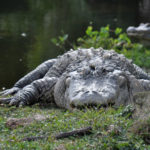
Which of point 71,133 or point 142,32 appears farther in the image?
point 142,32

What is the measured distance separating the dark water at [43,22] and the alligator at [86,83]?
225cm

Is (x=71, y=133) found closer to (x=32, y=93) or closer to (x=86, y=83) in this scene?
(x=86, y=83)

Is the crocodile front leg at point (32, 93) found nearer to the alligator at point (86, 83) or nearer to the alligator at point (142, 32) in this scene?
the alligator at point (86, 83)

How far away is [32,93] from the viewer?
6258mm

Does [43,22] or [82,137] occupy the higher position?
[82,137]

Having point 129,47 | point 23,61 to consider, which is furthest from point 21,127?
point 129,47

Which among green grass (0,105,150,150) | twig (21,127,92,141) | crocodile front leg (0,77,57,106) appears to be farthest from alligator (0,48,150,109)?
twig (21,127,92,141)

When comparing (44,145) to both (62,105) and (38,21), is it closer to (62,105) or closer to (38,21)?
(62,105)

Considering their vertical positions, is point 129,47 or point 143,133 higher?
point 143,133

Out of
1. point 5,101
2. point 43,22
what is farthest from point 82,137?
point 43,22

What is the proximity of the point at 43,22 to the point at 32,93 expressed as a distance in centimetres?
1196

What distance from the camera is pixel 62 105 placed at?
6047 mm

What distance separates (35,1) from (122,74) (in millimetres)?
20316

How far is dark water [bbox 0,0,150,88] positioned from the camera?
432 inches
